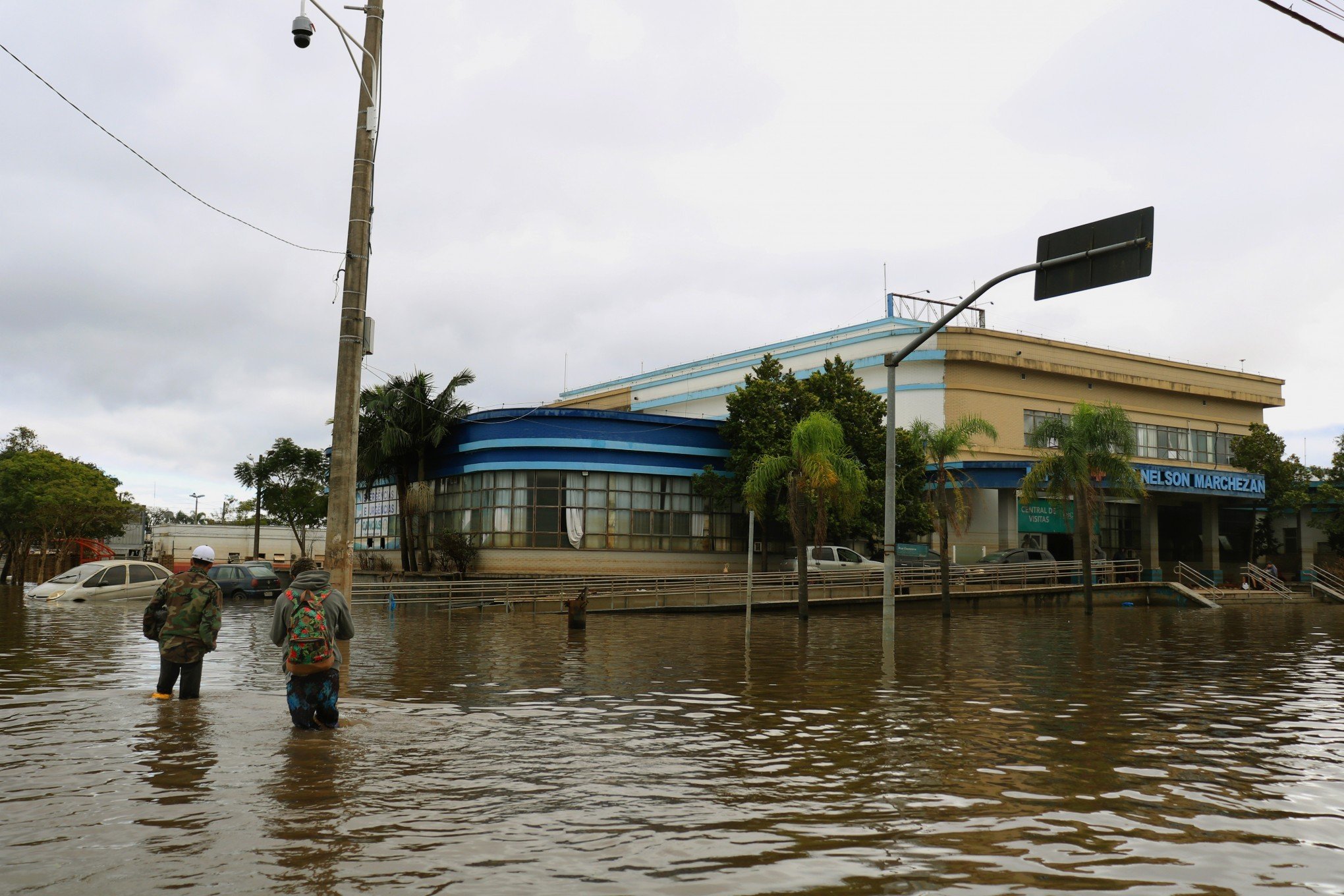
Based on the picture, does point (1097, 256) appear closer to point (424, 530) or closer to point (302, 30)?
point (302, 30)

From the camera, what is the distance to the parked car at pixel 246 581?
38.7 metres

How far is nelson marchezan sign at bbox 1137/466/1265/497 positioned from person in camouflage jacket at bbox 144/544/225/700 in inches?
1768

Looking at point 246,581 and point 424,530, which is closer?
point 246,581

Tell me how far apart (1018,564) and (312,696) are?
120ft

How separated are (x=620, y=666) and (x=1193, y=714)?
8.39 m

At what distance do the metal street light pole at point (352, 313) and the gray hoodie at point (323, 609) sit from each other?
2856 millimetres

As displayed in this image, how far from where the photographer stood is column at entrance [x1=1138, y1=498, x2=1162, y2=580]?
53.8 metres

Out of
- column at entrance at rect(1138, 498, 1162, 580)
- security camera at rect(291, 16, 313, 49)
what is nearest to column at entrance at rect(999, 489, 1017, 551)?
column at entrance at rect(1138, 498, 1162, 580)

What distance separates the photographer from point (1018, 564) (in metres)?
42.0

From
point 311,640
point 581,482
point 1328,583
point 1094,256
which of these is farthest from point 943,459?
point 1328,583

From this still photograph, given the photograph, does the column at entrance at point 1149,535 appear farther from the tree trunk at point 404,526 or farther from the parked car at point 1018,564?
the tree trunk at point 404,526

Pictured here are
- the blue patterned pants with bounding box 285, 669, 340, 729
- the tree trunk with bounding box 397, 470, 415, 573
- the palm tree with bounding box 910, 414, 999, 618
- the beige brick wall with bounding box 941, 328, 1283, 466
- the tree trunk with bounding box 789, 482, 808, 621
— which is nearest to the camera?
the blue patterned pants with bounding box 285, 669, 340, 729

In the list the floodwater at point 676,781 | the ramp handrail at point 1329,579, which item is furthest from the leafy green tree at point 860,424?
the floodwater at point 676,781

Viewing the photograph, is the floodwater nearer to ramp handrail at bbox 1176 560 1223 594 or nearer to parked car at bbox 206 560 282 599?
parked car at bbox 206 560 282 599
